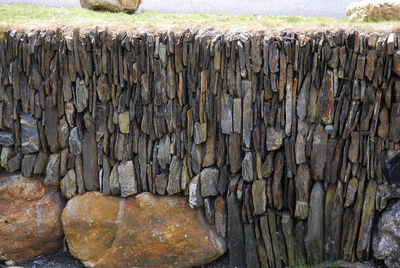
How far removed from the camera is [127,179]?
4.59m

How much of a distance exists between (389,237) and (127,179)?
2280 mm

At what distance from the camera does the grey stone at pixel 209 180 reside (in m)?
4.41

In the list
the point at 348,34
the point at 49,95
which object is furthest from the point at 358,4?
the point at 49,95

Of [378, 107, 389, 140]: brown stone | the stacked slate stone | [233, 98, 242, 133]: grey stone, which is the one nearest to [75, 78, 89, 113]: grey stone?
the stacked slate stone

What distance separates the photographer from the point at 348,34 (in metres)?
3.90

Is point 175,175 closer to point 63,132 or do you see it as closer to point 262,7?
point 63,132

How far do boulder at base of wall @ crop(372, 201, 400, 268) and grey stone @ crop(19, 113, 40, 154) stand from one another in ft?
10.3

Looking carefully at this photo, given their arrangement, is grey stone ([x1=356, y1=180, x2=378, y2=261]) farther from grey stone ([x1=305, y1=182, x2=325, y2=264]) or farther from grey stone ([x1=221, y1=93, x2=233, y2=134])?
grey stone ([x1=221, y1=93, x2=233, y2=134])

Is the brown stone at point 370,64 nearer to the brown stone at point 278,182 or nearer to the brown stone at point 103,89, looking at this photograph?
the brown stone at point 278,182

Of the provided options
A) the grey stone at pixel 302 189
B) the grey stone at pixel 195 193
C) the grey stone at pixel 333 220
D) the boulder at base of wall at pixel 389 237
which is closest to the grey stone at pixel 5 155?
the grey stone at pixel 195 193

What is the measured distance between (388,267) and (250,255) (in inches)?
44.6

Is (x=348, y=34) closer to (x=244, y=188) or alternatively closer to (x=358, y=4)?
(x=244, y=188)

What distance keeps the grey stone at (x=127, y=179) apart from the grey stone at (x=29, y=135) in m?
0.87

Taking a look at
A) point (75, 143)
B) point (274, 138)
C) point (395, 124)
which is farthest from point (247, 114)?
point (75, 143)
